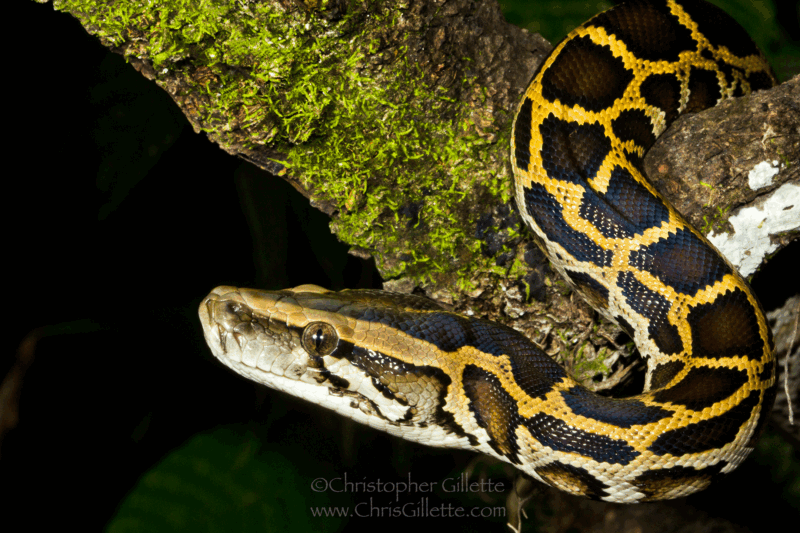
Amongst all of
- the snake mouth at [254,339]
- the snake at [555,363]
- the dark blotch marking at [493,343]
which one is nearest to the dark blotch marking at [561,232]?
the snake at [555,363]

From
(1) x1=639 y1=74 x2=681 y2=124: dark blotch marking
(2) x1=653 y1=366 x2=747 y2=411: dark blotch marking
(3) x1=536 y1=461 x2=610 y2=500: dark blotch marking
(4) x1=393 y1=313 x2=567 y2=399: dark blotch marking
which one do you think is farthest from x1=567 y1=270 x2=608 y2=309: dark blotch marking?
(1) x1=639 y1=74 x2=681 y2=124: dark blotch marking

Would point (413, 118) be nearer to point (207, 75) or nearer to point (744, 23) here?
point (207, 75)

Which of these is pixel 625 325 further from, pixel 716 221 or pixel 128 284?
pixel 128 284

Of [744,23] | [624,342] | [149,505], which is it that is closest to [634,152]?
[624,342]

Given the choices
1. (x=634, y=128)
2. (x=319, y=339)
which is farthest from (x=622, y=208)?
(x=319, y=339)

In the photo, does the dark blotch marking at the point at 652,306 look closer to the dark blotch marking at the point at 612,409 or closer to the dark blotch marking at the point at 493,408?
the dark blotch marking at the point at 612,409

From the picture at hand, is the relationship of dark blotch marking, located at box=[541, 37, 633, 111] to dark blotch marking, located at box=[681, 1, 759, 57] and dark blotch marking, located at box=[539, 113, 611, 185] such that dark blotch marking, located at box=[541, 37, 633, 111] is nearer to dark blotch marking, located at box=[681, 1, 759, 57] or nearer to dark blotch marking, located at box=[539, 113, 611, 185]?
dark blotch marking, located at box=[539, 113, 611, 185]

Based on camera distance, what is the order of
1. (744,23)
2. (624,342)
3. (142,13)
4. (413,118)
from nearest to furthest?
1. (142,13)
2. (413,118)
3. (624,342)
4. (744,23)
